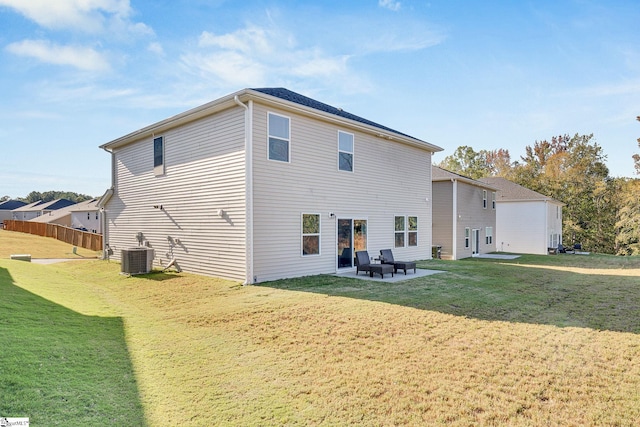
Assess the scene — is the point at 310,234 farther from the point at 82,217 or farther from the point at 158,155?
the point at 82,217

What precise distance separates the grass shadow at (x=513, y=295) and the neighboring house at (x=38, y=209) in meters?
58.3

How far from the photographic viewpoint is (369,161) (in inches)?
544

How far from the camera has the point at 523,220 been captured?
26859mm

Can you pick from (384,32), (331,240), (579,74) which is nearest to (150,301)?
(331,240)

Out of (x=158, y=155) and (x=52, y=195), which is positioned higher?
(x=52, y=195)

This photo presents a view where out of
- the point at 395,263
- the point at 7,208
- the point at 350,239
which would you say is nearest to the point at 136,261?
the point at 350,239

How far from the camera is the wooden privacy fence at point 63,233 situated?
880 inches

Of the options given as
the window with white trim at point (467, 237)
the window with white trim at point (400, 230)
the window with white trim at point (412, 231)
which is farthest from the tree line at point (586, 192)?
the window with white trim at point (400, 230)

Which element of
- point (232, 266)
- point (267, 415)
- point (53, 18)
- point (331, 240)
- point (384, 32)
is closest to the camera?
point (267, 415)

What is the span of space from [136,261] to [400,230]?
412 inches

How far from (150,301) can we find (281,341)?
4670mm

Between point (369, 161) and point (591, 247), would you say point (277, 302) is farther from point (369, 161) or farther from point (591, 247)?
point (591, 247)

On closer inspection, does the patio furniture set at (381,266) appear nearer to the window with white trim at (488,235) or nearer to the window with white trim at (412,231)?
the window with white trim at (412,231)

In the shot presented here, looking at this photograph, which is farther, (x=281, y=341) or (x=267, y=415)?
(x=281, y=341)
